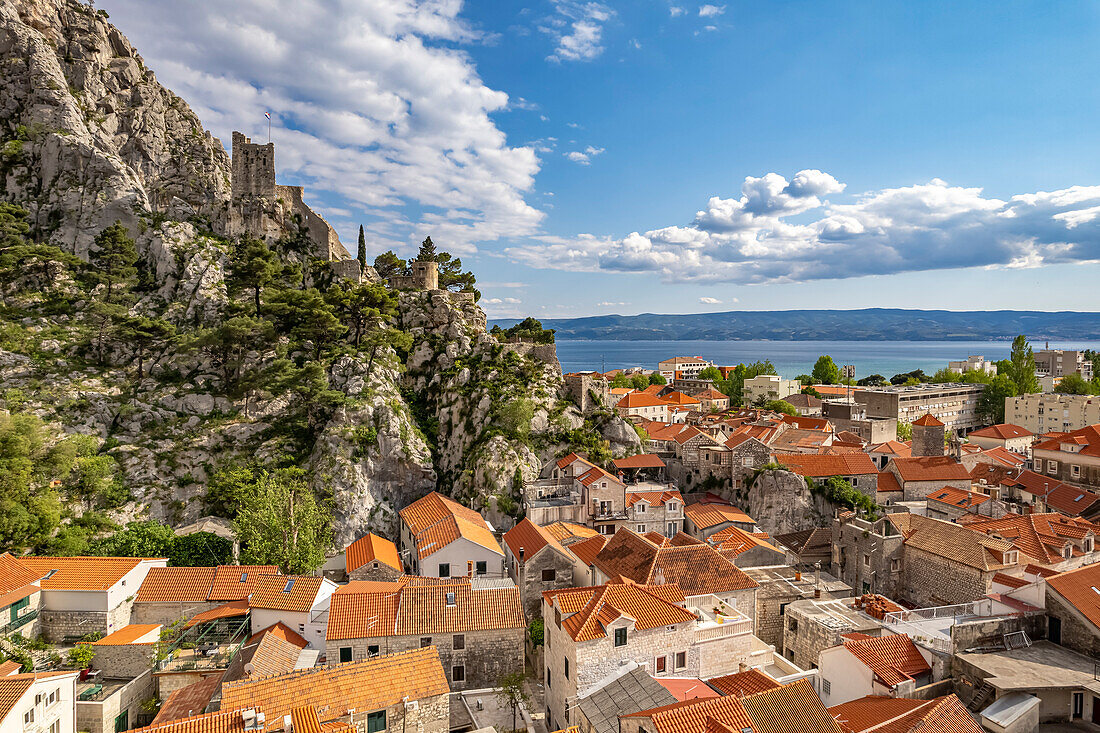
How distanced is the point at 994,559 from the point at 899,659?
13.6 m

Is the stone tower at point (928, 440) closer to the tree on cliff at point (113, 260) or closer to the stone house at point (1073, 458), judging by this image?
the stone house at point (1073, 458)

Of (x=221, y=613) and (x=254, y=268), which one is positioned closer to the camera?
(x=221, y=613)

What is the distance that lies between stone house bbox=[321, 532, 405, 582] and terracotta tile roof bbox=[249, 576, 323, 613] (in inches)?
184

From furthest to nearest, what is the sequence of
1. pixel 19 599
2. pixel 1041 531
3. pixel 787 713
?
pixel 1041 531 < pixel 19 599 < pixel 787 713

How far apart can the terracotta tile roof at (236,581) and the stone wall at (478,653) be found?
9.76 m

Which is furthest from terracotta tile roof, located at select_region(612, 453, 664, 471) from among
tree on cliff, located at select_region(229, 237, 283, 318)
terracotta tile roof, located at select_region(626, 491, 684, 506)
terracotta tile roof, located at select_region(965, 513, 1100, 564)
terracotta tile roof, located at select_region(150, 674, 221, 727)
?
tree on cliff, located at select_region(229, 237, 283, 318)

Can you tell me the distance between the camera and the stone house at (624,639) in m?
20.6

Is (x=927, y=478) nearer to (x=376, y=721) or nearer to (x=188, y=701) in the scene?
(x=376, y=721)

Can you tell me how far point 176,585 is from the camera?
29.2 meters

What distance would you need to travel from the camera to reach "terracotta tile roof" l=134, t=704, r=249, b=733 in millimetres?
15914

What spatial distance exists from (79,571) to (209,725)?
58.4ft

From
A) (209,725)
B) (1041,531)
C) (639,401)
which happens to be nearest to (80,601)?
(209,725)

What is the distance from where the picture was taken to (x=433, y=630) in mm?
25328

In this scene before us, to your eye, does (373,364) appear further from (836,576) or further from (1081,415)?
(1081,415)
